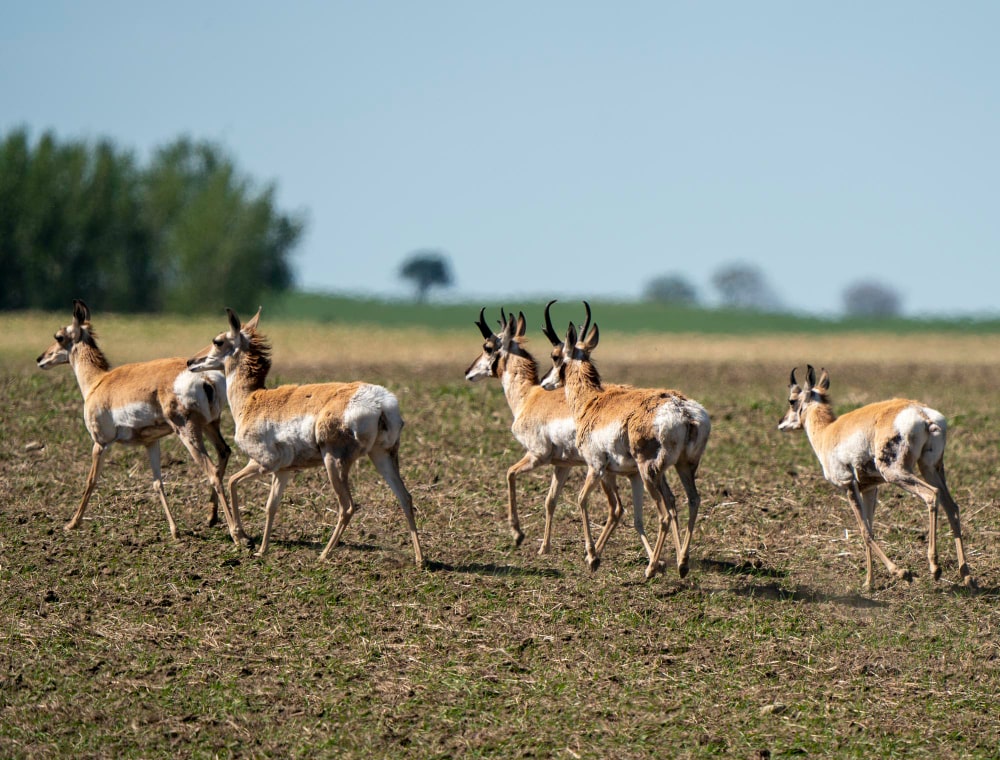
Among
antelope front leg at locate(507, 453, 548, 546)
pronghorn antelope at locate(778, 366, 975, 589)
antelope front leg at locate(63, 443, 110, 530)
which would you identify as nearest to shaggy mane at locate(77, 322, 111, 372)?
antelope front leg at locate(63, 443, 110, 530)

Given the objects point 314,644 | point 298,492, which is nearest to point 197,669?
point 314,644

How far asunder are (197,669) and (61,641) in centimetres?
146

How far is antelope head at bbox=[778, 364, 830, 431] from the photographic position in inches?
551

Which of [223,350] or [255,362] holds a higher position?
[223,350]

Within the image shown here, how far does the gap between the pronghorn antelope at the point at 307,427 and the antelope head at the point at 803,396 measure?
15.1 ft

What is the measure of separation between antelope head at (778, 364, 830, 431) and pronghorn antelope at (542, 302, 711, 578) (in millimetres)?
2069

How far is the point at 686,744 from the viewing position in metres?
8.73

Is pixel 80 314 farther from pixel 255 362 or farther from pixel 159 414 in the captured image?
pixel 255 362

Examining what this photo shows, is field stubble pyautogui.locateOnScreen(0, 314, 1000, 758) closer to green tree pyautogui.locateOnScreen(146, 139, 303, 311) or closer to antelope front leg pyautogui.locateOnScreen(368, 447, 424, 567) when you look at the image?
antelope front leg pyautogui.locateOnScreen(368, 447, 424, 567)

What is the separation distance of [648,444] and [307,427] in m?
3.57

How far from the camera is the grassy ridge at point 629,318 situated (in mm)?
67000

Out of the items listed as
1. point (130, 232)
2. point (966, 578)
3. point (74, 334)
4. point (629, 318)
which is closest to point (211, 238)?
point (130, 232)

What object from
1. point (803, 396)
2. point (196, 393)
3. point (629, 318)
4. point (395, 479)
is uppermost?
point (629, 318)

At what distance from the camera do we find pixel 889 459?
12.4 metres
